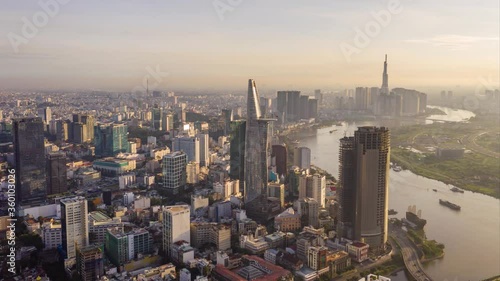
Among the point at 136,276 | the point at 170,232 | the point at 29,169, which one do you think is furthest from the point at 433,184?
the point at 29,169

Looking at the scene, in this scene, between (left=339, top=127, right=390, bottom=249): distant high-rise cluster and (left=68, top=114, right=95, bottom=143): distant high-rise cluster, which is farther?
(left=68, top=114, right=95, bottom=143): distant high-rise cluster

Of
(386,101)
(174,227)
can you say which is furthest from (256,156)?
(386,101)

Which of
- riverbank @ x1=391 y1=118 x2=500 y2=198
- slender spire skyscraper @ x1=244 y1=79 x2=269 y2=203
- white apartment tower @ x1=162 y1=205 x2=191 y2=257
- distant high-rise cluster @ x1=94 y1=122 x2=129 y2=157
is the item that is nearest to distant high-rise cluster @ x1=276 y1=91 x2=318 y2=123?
riverbank @ x1=391 y1=118 x2=500 y2=198

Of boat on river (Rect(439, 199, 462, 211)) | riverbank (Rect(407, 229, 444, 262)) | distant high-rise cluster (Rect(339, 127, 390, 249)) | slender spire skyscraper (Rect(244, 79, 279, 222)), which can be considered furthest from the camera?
boat on river (Rect(439, 199, 462, 211))

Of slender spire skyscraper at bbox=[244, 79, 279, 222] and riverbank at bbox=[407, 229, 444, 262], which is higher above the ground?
slender spire skyscraper at bbox=[244, 79, 279, 222]

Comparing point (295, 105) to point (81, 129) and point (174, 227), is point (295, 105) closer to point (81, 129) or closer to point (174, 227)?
point (81, 129)

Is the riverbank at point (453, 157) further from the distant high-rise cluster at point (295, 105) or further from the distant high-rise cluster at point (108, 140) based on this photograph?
the distant high-rise cluster at point (108, 140)

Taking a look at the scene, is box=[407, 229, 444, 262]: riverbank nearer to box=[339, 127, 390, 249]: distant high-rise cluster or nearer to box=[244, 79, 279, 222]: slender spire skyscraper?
box=[339, 127, 390, 249]: distant high-rise cluster
